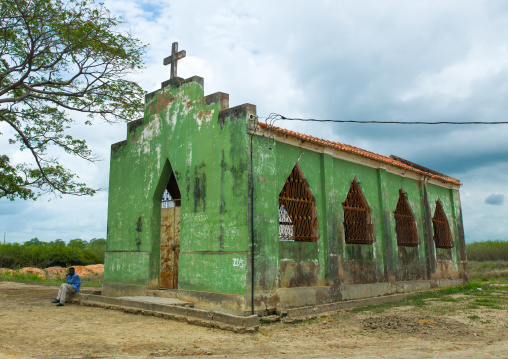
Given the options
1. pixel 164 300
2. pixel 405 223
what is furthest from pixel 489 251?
pixel 164 300

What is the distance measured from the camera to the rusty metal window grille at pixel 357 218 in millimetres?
11609

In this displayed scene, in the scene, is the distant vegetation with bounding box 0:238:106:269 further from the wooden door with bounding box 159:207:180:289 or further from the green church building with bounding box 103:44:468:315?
the wooden door with bounding box 159:207:180:289

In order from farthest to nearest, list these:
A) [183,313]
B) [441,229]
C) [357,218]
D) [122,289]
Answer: [441,229] < [357,218] < [122,289] < [183,313]

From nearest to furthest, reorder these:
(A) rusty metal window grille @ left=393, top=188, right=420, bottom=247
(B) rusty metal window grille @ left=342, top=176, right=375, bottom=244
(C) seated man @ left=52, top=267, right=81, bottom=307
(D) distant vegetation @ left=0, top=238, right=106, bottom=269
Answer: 1. (C) seated man @ left=52, top=267, right=81, bottom=307
2. (B) rusty metal window grille @ left=342, top=176, right=375, bottom=244
3. (A) rusty metal window grille @ left=393, top=188, right=420, bottom=247
4. (D) distant vegetation @ left=0, top=238, right=106, bottom=269

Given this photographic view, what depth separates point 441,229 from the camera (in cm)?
1588

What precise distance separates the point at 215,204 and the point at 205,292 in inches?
76.5

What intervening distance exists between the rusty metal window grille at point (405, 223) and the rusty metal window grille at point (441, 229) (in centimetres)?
178

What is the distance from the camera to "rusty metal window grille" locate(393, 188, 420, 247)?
13586 mm

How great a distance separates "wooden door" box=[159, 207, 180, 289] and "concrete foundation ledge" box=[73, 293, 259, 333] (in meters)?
1.39

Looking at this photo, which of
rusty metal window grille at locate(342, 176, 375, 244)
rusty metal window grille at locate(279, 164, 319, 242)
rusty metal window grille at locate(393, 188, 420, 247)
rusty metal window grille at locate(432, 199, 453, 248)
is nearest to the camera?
rusty metal window grille at locate(279, 164, 319, 242)

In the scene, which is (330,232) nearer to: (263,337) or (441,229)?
(263,337)

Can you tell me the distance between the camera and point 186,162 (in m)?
10.2

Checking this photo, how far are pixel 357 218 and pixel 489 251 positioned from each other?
32056 mm

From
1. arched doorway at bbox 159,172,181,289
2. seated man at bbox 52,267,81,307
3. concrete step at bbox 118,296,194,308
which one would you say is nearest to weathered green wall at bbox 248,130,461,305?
concrete step at bbox 118,296,194,308
